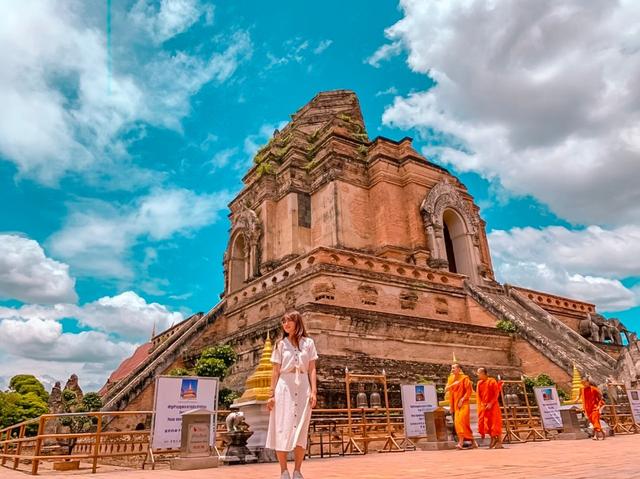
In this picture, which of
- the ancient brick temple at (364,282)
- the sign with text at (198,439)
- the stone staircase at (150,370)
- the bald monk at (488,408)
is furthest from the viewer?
the stone staircase at (150,370)

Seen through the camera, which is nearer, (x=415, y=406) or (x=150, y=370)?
(x=415, y=406)

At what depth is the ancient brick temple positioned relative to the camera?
49.3 feet

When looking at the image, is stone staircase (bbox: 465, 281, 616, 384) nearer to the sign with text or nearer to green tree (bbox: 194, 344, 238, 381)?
green tree (bbox: 194, 344, 238, 381)

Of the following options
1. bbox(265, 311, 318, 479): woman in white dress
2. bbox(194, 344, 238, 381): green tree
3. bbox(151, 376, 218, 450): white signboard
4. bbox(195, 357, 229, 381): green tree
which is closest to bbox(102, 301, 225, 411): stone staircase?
bbox(194, 344, 238, 381): green tree

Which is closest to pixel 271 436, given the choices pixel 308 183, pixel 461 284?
pixel 461 284

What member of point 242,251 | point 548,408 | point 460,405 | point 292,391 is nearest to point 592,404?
point 548,408

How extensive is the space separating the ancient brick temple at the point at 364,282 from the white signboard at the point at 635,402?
1562 mm

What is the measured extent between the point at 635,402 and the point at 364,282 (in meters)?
8.63

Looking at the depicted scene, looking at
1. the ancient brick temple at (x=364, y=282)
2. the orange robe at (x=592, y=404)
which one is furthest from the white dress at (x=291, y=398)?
the orange robe at (x=592, y=404)

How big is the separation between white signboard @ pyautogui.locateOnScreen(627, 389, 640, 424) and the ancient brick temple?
5.12 feet

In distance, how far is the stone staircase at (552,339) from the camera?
16062mm

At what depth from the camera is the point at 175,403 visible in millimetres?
8359

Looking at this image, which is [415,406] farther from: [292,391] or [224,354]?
[224,354]

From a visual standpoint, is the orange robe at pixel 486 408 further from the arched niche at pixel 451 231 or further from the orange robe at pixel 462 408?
the arched niche at pixel 451 231
